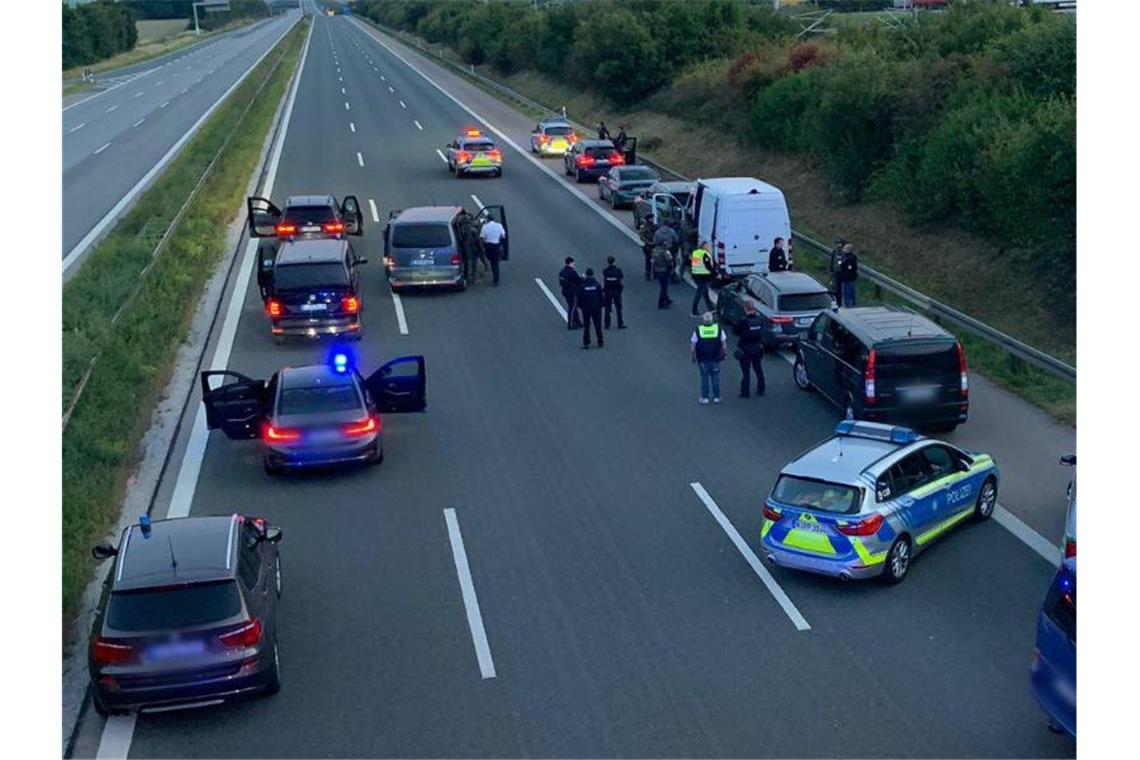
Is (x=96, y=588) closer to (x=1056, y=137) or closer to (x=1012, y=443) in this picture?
(x=1012, y=443)

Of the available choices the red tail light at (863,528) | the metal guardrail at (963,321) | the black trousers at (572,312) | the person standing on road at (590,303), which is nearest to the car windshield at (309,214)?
the black trousers at (572,312)

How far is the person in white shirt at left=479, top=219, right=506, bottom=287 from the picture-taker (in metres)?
28.4

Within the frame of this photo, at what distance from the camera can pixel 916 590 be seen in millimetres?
13609

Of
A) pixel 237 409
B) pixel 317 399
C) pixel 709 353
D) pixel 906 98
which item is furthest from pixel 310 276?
pixel 906 98

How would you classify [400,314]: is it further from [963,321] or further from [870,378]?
[870,378]

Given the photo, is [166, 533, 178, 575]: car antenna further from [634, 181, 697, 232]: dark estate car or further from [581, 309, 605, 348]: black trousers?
[634, 181, 697, 232]: dark estate car

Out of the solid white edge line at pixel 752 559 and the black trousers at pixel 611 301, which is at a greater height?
the black trousers at pixel 611 301

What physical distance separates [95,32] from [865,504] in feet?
400

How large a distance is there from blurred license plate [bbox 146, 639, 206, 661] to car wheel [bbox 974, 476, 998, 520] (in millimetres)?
8875

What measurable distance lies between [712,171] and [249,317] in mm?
21494

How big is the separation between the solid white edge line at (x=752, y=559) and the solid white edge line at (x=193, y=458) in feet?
20.4

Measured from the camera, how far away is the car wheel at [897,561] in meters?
13.6

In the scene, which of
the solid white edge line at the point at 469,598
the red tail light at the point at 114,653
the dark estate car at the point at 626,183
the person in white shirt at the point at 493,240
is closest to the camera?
the red tail light at the point at 114,653

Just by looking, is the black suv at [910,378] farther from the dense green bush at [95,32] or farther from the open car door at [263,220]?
the dense green bush at [95,32]
